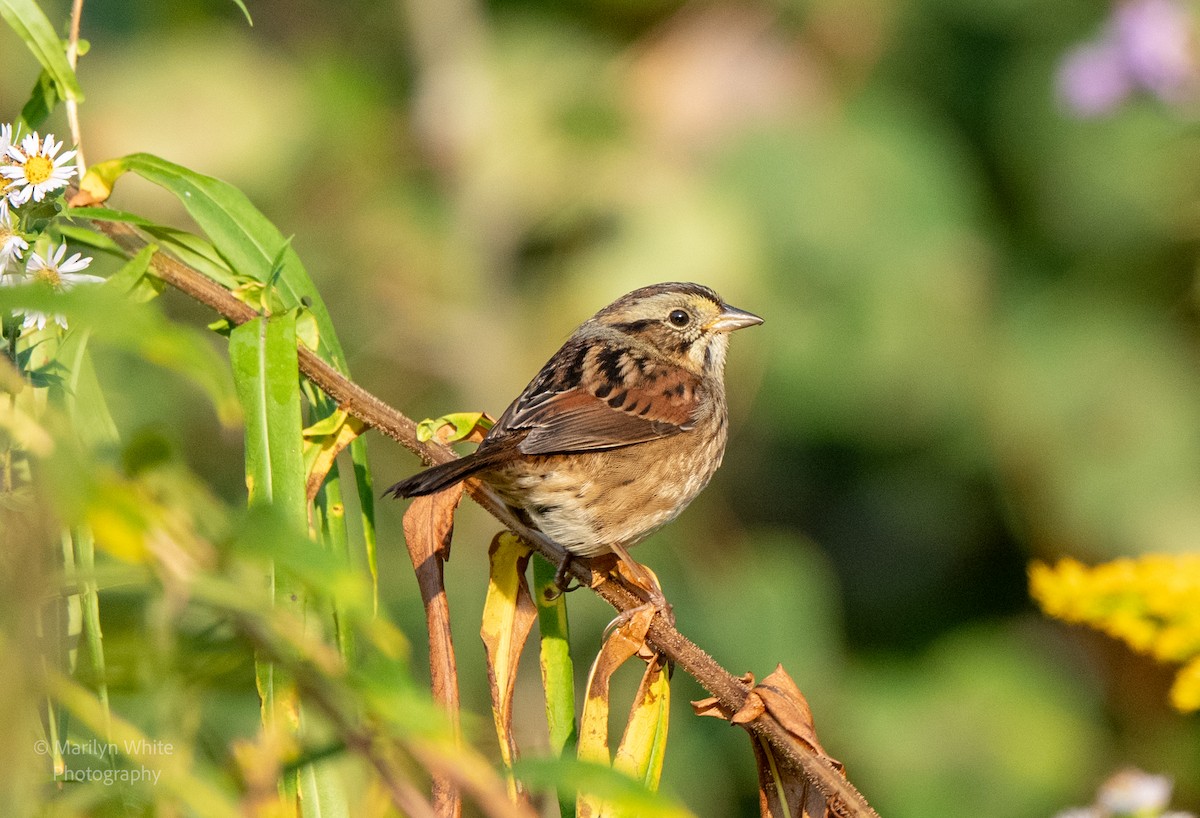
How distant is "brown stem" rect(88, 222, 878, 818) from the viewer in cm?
166

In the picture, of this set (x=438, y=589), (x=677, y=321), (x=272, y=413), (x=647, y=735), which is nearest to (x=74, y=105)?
(x=272, y=413)

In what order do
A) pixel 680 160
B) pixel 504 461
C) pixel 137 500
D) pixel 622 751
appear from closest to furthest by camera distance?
pixel 137 500, pixel 622 751, pixel 504 461, pixel 680 160

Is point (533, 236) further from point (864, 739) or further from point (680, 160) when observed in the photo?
point (864, 739)

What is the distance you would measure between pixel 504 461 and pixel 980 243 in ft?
12.7

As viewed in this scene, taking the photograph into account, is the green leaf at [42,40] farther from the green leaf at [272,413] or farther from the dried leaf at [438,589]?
the dried leaf at [438,589]

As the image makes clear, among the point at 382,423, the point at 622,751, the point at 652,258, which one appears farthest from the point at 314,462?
the point at 652,258

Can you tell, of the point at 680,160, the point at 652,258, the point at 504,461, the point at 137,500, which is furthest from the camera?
the point at 680,160

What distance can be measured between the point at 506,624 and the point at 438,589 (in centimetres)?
16

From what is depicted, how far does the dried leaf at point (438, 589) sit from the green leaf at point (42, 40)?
2.41 feet

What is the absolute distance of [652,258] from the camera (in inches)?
207

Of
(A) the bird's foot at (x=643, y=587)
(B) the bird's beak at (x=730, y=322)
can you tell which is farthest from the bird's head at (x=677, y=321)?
(A) the bird's foot at (x=643, y=587)

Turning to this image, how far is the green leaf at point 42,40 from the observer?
180 cm

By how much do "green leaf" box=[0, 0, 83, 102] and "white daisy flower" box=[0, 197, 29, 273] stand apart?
0.29m

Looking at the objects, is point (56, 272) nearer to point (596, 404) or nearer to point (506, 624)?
point (506, 624)
